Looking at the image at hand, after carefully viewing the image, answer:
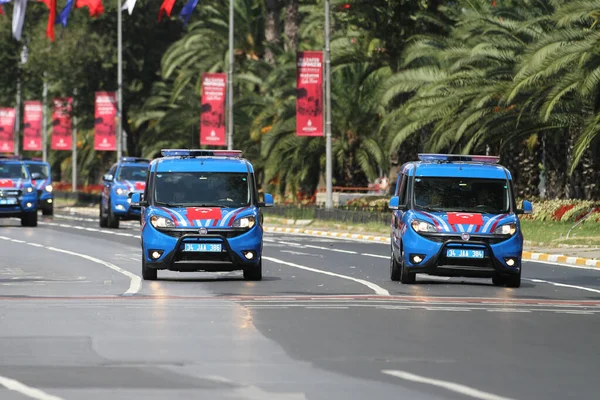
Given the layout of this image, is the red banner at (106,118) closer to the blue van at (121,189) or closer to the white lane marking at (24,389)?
the blue van at (121,189)

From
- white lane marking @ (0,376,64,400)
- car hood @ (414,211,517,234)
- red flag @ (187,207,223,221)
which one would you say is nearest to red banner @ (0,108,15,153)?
red flag @ (187,207,223,221)

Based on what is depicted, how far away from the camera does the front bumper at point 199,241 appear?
80.2ft

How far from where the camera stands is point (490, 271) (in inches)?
947

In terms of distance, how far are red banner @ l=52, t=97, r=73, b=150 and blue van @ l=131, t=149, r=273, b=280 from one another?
54.0 meters

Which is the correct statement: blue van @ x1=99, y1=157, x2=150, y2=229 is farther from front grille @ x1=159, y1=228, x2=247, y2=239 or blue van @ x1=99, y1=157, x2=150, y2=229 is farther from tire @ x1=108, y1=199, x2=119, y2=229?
front grille @ x1=159, y1=228, x2=247, y2=239

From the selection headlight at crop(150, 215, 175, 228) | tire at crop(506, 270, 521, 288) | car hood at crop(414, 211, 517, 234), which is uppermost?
car hood at crop(414, 211, 517, 234)

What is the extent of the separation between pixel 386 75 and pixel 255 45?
18.1 m

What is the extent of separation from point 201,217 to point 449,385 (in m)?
13.1

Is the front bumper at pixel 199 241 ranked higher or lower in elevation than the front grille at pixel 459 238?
lower

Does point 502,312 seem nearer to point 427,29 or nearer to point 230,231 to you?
point 230,231

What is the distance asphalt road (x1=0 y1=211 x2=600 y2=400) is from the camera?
1177cm

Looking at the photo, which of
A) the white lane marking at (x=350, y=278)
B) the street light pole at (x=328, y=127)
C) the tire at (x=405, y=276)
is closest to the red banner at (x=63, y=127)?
the street light pole at (x=328, y=127)

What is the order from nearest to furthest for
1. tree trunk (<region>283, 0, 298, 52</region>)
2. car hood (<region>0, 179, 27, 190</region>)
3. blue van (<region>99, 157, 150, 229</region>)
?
blue van (<region>99, 157, 150, 229</region>)
car hood (<region>0, 179, 27, 190</region>)
tree trunk (<region>283, 0, 298, 52</region>)

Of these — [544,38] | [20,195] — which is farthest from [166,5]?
[544,38]
